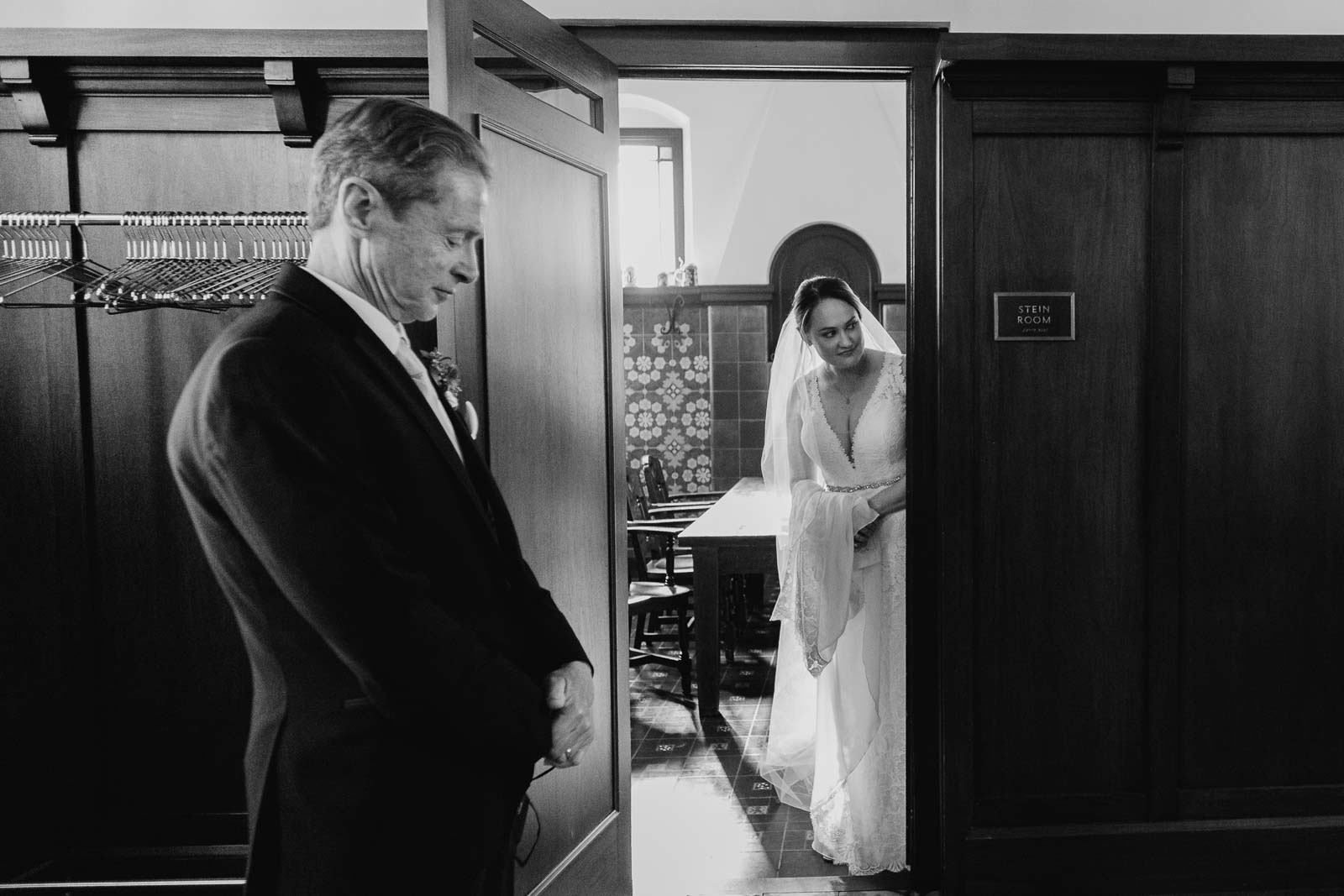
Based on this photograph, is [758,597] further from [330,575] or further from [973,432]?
[330,575]

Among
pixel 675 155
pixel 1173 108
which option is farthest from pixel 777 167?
pixel 1173 108

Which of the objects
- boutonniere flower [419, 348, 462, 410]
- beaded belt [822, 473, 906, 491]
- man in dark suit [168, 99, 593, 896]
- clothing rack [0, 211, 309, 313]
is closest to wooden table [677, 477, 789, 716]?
beaded belt [822, 473, 906, 491]

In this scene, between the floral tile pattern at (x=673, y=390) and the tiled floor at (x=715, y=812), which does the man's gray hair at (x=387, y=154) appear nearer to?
the tiled floor at (x=715, y=812)

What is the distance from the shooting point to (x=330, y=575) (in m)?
1.12

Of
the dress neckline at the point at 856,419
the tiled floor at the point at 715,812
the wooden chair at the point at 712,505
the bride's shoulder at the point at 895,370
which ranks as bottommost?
the tiled floor at the point at 715,812

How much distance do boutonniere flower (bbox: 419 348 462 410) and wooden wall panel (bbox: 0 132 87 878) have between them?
150 cm

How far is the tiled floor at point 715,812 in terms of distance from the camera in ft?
10.0

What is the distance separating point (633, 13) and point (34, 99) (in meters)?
1.74

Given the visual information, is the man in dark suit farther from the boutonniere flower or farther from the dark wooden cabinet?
the dark wooden cabinet

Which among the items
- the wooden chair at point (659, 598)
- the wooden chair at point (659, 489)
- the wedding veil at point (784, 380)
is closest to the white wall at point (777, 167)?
the wooden chair at point (659, 489)

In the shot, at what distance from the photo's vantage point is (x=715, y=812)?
3641 millimetres

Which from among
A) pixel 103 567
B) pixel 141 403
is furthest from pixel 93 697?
pixel 141 403

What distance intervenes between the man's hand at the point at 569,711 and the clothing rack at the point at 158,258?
4.89 ft

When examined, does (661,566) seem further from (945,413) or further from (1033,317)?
(1033,317)
